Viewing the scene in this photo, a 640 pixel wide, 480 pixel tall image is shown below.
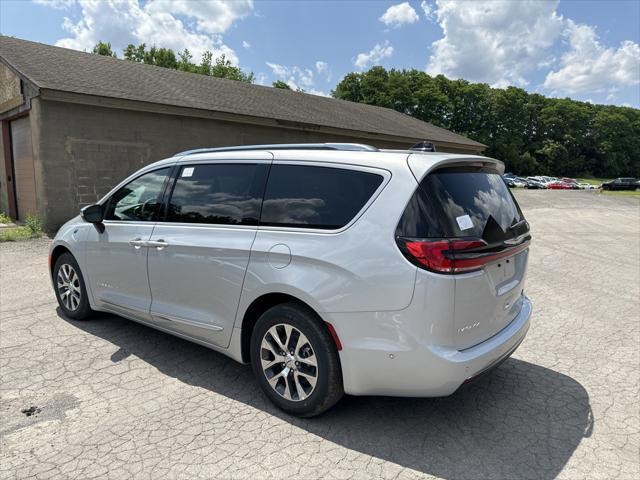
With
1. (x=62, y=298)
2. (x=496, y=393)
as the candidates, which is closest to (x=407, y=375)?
(x=496, y=393)

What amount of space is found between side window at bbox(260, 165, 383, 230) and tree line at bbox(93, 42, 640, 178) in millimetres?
67505

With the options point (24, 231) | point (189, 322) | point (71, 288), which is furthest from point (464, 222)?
point (24, 231)

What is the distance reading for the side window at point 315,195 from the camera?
9.37 ft

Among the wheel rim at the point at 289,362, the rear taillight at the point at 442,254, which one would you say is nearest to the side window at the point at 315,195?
the rear taillight at the point at 442,254

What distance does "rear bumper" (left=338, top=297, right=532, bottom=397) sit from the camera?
2570 mm

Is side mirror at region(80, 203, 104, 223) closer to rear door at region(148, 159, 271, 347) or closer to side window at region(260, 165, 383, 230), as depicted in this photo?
rear door at region(148, 159, 271, 347)

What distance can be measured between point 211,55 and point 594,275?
173ft

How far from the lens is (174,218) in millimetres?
3768

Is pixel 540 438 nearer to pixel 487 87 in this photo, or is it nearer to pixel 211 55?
pixel 211 55

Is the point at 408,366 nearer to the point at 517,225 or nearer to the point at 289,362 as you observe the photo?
the point at 289,362

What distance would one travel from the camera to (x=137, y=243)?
153 inches

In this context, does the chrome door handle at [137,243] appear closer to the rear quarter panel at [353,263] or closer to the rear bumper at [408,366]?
the rear quarter panel at [353,263]

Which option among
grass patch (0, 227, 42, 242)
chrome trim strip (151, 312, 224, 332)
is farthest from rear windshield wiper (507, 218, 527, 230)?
grass patch (0, 227, 42, 242)

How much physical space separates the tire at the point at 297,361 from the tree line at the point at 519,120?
2675 inches
